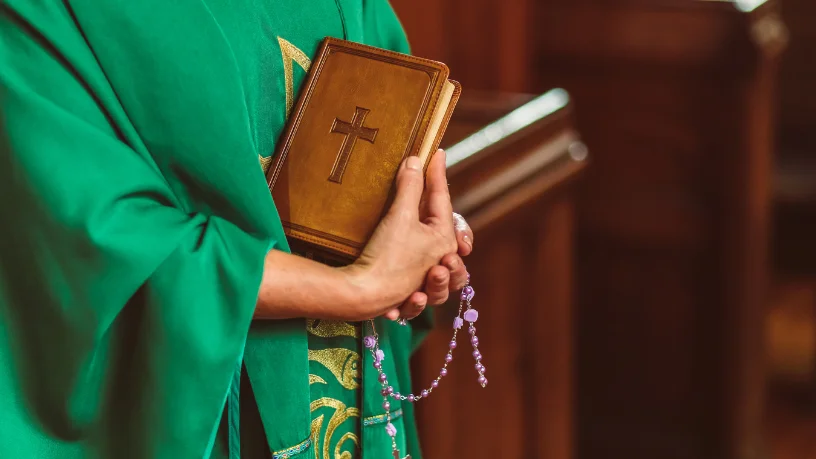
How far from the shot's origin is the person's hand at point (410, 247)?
2.80 feet

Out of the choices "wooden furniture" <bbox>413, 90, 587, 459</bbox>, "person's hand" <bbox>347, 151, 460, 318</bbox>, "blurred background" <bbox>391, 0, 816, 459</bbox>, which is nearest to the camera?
"person's hand" <bbox>347, 151, 460, 318</bbox>

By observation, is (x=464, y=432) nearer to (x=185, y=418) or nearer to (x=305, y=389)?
(x=305, y=389)

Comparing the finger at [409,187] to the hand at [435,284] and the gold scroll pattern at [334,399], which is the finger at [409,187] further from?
the gold scroll pattern at [334,399]

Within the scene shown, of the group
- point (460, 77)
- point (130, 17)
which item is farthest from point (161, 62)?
point (460, 77)

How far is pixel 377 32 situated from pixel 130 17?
36 cm

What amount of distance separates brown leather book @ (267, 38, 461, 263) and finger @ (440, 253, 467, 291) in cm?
7

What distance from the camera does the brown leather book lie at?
900mm

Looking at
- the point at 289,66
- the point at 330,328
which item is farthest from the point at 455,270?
the point at 289,66

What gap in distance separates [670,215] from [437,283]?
6.97ft

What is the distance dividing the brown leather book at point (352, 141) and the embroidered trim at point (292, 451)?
0.54ft

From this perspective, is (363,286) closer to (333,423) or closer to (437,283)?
(437,283)

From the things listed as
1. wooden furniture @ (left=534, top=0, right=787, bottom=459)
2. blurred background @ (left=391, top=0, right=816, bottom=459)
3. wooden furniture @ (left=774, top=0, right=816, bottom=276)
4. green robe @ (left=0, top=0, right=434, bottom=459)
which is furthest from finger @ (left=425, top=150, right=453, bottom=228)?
wooden furniture @ (left=774, top=0, right=816, bottom=276)

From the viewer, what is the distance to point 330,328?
0.96 metres

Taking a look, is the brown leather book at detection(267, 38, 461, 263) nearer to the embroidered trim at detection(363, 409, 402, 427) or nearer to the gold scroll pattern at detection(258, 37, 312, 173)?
the gold scroll pattern at detection(258, 37, 312, 173)
